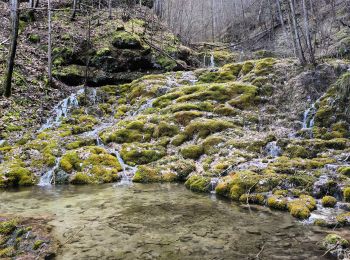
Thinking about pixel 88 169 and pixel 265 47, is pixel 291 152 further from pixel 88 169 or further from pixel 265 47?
pixel 265 47

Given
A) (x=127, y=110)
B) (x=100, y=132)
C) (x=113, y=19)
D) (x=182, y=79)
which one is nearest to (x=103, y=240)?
(x=100, y=132)

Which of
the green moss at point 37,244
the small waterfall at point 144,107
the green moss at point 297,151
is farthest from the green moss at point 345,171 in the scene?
the small waterfall at point 144,107

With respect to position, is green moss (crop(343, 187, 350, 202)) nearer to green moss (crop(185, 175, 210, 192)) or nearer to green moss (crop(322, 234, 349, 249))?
green moss (crop(322, 234, 349, 249))

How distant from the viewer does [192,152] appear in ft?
46.2

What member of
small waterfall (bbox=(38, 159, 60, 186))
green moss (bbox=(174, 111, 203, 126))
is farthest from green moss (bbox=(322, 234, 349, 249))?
green moss (bbox=(174, 111, 203, 126))

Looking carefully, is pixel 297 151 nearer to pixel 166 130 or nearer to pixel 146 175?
pixel 146 175

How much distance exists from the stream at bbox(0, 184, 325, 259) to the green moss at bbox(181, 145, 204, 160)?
11.5 feet

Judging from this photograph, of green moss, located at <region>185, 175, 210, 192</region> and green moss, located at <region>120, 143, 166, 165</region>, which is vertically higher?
green moss, located at <region>120, 143, 166, 165</region>

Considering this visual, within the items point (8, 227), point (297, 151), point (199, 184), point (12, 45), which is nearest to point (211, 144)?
point (199, 184)

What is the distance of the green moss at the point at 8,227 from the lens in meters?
6.51

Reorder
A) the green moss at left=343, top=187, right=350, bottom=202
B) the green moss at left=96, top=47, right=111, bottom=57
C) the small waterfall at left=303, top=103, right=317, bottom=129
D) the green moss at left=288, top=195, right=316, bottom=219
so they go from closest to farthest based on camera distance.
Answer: the green moss at left=288, top=195, right=316, bottom=219
the green moss at left=343, top=187, right=350, bottom=202
the small waterfall at left=303, top=103, right=317, bottom=129
the green moss at left=96, top=47, right=111, bottom=57

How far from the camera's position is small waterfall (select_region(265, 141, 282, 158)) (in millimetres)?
12622

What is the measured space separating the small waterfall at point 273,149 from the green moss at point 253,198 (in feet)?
12.4

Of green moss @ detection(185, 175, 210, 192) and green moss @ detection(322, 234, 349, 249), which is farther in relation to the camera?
green moss @ detection(185, 175, 210, 192)
